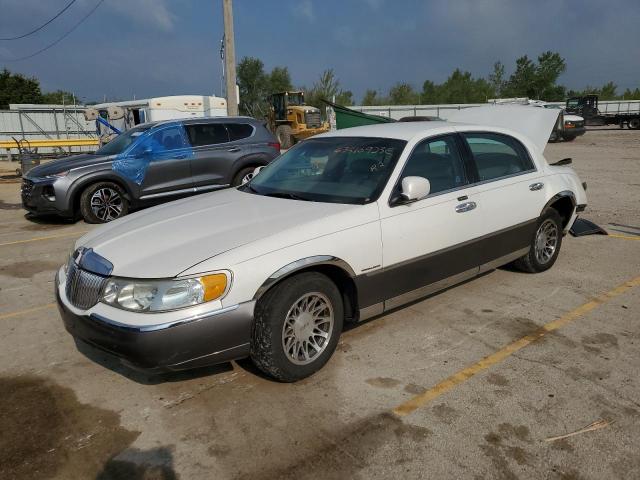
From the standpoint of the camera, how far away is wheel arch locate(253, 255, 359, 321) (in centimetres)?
316

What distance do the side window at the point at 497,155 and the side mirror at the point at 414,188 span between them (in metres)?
1.05

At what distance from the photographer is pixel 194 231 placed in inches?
138

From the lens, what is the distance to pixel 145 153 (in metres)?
8.88

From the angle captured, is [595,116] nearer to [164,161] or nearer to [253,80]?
[164,161]

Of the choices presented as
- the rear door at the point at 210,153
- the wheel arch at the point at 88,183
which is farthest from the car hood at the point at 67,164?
the rear door at the point at 210,153

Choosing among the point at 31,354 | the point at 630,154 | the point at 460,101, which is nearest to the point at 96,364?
the point at 31,354

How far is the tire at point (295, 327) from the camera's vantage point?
319cm

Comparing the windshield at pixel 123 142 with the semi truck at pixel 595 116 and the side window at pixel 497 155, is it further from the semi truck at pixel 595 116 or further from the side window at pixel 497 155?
the semi truck at pixel 595 116

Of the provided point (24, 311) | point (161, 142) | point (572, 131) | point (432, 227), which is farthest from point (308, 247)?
point (572, 131)

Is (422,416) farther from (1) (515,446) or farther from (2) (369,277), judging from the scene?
(2) (369,277)

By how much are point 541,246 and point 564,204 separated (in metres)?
0.62

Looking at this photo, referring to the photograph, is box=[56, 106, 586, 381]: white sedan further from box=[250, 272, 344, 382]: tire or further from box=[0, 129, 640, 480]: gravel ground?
box=[0, 129, 640, 480]: gravel ground

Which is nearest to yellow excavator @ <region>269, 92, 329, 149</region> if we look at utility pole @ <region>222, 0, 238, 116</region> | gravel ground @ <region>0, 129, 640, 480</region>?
utility pole @ <region>222, 0, 238, 116</region>

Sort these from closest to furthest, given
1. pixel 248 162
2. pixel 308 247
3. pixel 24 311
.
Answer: pixel 308 247, pixel 24 311, pixel 248 162
